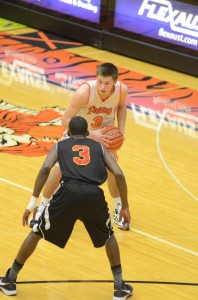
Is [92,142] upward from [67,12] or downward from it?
upward

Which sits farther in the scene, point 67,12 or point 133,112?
point 67,12

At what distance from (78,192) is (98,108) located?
1.87 m

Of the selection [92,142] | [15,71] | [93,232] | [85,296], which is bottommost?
[15,71]

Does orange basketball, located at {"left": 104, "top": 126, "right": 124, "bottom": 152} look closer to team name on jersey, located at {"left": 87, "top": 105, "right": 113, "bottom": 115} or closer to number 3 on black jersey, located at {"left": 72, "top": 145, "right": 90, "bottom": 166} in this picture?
team name on jersey, located at {"left": 87, "top": 105, "right": 113, "bottom": 115}

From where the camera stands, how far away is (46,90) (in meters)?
13.5

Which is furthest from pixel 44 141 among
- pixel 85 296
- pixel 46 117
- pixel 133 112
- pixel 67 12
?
pixel 67 12

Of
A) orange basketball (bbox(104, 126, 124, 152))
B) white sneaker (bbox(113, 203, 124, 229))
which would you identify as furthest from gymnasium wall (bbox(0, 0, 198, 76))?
orange basketball (bbox(104, 126, 124, 152))

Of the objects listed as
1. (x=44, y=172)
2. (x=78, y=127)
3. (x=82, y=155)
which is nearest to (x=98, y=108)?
(x=78, y=127)

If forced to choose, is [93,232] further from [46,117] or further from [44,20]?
[44,20]

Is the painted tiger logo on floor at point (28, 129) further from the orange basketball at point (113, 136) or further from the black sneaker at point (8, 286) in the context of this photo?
the black sneaker at point (8, 286)

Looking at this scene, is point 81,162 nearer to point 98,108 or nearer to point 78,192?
point 78,192

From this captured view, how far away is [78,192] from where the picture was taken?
22.1 ft

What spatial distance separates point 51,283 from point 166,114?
5.78m

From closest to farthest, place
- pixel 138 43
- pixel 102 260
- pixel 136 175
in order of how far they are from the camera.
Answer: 1. pixel 102 260
2. pixel 136 175
3. pixel 138 43
